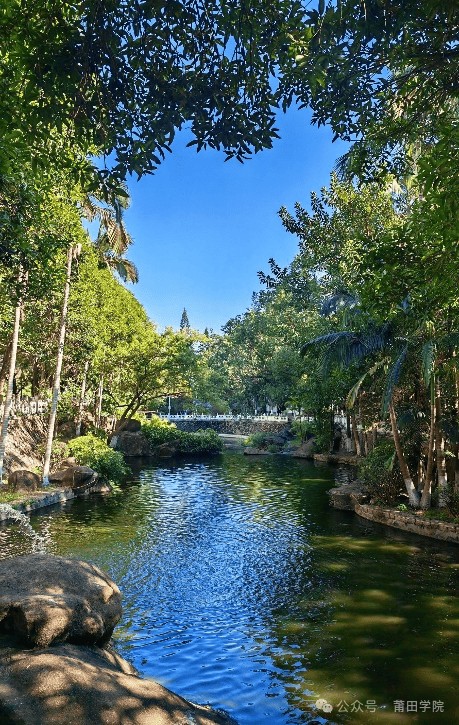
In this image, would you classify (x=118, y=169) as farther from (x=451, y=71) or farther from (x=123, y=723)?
(x=123, y=723)

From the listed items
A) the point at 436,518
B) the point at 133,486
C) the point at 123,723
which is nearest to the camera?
the point at 123,723

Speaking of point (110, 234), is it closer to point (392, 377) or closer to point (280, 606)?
point (392, 377)

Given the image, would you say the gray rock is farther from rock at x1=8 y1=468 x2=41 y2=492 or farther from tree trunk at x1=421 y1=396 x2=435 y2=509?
tree trunk at x1=421 y1=396 x2=435 y2=509

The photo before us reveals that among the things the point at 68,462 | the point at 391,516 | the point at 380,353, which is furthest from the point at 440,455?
the point at 68,462

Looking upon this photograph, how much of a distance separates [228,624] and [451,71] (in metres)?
9.53

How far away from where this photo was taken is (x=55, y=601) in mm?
5828

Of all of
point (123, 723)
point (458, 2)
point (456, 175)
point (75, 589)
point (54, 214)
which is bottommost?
point (123, 723)

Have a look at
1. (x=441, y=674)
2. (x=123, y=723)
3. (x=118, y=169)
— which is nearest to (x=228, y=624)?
(x=441, y=674)

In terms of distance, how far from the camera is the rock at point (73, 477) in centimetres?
2259

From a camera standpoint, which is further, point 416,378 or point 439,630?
→ point 416,378

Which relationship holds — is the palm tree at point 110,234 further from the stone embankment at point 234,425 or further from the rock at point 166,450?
the stone embankment at point 234,425

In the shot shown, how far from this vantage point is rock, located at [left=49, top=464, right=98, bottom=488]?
22.6 m

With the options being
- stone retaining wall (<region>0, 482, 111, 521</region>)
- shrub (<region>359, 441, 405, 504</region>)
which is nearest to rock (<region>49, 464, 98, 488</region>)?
stone retaining wall (<region>0, 482, 111, 521</region>)

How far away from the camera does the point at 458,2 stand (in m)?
5.62
